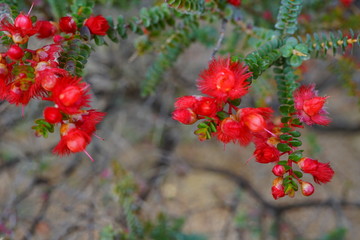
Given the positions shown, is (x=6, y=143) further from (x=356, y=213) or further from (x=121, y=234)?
(x=356, y=213)

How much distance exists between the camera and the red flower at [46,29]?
0.81 meters

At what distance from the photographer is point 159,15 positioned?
40.8 inches

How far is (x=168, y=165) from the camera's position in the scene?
2.01m

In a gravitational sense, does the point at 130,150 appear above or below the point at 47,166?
below

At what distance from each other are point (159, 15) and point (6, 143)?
125 cm

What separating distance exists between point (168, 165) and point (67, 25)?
1.28 metres

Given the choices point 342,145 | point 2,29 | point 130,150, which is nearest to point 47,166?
point 130,150

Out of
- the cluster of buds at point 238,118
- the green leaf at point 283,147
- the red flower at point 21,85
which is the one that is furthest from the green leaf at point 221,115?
the red flower at point 21,85

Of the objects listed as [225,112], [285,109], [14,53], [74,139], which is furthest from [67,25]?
[285,109]

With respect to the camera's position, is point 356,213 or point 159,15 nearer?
point 159,15

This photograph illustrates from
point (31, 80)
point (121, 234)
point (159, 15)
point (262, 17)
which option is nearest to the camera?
point (31, 80)

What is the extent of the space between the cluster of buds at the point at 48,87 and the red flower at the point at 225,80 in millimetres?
210

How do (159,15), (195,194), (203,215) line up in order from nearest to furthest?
(159,15)
(203,215)
(195,194)

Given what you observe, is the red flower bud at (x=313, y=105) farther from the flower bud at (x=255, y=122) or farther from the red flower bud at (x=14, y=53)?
the red flower bud at (x=14, y=53)
